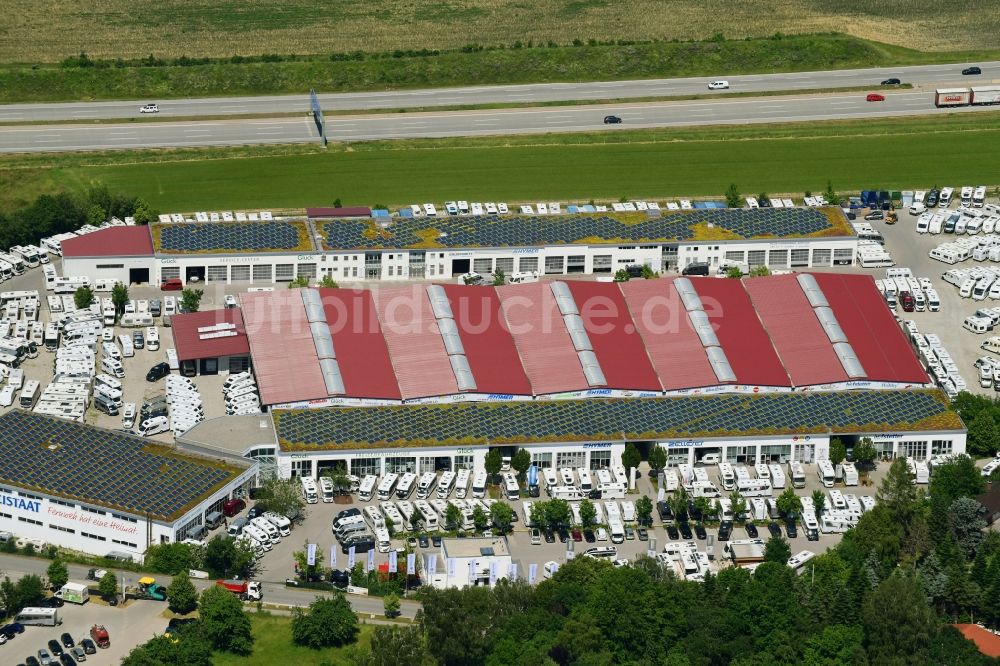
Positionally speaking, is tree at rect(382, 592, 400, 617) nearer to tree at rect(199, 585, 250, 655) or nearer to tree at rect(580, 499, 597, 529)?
tree at rect(199, 585, 250, 655)

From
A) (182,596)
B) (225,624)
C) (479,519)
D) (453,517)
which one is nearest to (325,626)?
(225,624)

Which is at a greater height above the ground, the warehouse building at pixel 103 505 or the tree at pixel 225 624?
the warehouse building at pixel 103 505

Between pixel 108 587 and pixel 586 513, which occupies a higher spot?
pixel 586 513

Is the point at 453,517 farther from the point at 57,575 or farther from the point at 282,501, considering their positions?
the point at 57,575

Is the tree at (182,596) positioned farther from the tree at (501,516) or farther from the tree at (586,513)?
the tree at (586,513)

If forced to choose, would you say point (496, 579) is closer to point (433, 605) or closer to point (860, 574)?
point (433, 605)

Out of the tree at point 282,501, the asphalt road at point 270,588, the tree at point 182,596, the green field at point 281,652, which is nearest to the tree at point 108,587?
the asphalt road at point 270,588
